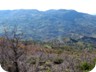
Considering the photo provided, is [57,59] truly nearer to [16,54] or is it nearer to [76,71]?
[76,71]

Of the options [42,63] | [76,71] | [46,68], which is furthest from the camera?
[42,63]

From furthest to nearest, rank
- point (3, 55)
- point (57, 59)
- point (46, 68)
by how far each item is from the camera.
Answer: point (57, 59)
point (46, 68)
point (3, 55)

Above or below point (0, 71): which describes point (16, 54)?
below

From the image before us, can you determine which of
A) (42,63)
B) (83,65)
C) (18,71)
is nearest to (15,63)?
(18,71)

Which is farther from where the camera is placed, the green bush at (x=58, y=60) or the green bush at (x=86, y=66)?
the green bush at (x=58, y=60)

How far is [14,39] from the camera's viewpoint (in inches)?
214

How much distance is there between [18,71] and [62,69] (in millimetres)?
4209

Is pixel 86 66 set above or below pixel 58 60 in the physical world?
above

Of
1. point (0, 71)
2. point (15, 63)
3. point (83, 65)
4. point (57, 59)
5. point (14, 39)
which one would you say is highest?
point (0, 71)

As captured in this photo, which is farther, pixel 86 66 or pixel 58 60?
pixel 58 60

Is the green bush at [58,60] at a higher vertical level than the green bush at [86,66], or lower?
lower

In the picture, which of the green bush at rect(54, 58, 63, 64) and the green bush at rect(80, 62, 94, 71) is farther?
the green bush at rect(54, 58, 63, 64)

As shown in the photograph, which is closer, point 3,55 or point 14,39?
point 14,39

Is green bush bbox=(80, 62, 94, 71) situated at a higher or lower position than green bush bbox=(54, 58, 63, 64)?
higher
